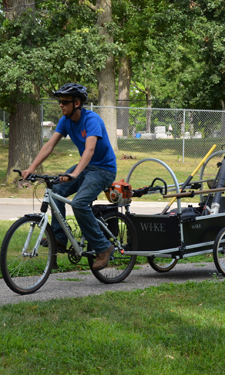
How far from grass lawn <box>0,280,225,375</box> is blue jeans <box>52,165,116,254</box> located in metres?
0.64

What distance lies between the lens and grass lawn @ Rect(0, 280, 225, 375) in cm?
307

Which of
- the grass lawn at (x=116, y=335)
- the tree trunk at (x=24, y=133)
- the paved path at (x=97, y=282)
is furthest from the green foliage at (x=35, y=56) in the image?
the grass lawn at (x=116, y=335)

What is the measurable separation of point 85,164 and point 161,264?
80.6 inches

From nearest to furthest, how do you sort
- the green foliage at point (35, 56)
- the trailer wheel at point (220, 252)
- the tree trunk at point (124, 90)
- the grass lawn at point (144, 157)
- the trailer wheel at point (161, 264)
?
the trailer wheel at point (220, 252) → the trailer wheel at point (161, 264) → the green foliage at point (35, 56) → the grass lawn at point (144, 157) → the tree trunk at point (124, 90)

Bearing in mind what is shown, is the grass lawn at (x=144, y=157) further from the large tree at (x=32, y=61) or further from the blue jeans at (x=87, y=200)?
the blue jeans at (x=87, y=200)

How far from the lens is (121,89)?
37562 mm

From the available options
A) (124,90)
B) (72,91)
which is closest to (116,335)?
(72,91)

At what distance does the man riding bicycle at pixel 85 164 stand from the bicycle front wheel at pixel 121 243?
0.28 meters

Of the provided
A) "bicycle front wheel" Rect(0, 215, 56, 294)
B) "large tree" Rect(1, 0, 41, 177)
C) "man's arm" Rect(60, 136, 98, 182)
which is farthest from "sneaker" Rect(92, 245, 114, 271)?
"large tree" Rect(1, 0, 41, 177)

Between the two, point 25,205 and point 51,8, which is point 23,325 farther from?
point 51,8

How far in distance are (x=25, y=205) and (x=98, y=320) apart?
9.46 m

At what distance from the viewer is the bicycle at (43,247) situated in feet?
15.4

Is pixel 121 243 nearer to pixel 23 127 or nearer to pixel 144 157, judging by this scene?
pixel 23 127

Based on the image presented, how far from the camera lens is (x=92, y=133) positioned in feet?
16.0
